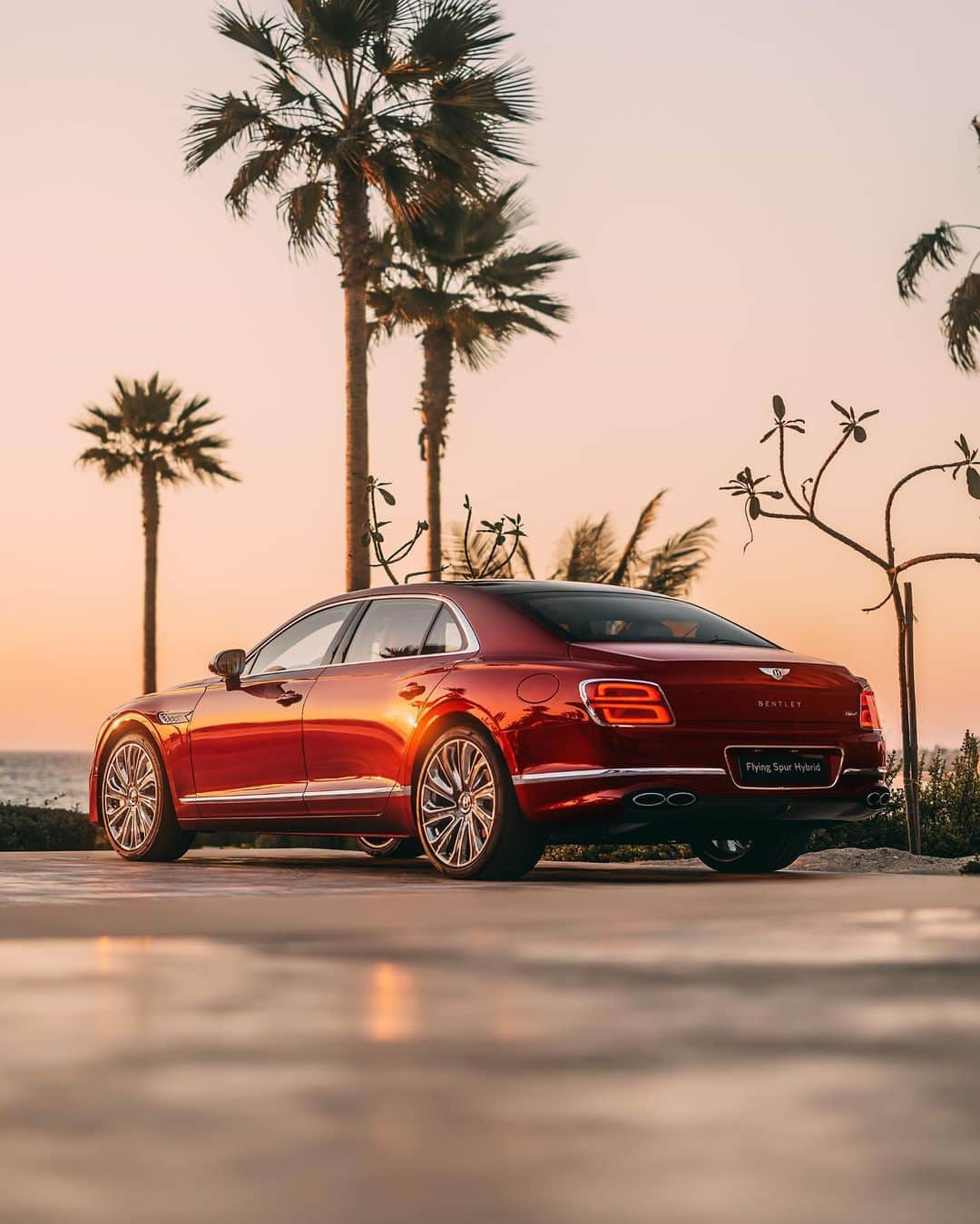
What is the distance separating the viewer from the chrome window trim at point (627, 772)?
10.0 m

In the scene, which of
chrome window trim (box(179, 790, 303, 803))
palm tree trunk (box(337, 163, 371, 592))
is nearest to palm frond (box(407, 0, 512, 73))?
palm tree trunk (box(337, 163, 371, 592))

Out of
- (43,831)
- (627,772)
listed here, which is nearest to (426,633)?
(627,772)

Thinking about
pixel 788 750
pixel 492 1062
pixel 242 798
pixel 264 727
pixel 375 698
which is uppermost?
pixel 375 698

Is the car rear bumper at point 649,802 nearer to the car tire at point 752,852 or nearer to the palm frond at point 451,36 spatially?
the car tire at point 752,852

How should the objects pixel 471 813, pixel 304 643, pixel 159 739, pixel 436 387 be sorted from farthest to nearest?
pixel 436 387, pixel 159 739, pixel 304 643, pixel 471 813

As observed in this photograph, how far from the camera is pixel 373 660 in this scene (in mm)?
11562

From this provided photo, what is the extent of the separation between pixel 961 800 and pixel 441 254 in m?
23.3

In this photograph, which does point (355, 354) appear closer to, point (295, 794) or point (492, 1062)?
point (295, 794)

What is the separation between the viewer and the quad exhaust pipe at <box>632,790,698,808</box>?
394 inches

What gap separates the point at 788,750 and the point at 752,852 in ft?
5.45

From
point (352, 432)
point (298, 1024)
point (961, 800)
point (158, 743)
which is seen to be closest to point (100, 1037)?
point (298, 1024)

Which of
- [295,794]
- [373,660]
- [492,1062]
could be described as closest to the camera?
[492,1062]

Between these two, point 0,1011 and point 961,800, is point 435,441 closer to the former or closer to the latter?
point 961,800

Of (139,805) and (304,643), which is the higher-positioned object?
(304,643)
